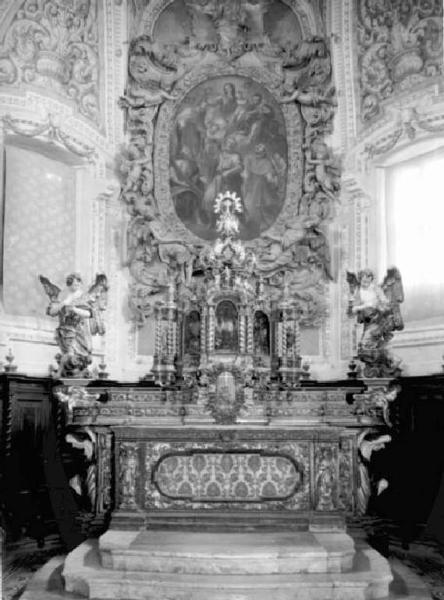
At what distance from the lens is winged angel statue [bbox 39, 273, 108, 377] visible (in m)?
8.00

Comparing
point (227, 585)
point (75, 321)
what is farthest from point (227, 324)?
point (227, 585)

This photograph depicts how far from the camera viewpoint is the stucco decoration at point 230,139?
31.7 ft

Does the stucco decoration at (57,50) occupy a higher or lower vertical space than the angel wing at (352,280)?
higher

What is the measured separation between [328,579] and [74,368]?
3.53m

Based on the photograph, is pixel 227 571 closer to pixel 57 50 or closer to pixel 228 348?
pixel 228 348

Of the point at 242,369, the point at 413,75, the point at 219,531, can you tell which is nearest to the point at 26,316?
the point at 242,369

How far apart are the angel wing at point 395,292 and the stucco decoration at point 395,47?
99.7 inches

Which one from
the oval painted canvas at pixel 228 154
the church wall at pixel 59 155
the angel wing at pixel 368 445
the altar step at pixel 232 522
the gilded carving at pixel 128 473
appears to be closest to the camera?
the altar step at pixel 232 522

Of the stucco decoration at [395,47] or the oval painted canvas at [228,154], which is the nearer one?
the stucco decoration at [395,47]

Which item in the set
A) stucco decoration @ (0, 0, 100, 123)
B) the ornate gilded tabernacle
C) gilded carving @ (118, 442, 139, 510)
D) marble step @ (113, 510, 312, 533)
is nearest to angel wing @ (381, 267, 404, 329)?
the ornate gilded tabernacle

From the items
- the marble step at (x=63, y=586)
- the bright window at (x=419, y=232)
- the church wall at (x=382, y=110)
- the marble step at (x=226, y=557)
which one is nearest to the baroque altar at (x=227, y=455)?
the marble step at (x=226, y=557)

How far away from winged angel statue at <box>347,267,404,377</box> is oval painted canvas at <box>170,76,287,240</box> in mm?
2113

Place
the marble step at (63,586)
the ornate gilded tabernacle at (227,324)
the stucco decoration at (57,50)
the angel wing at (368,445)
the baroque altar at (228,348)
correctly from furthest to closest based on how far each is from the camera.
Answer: the stucco decoration at (57,50) < the ornate gilded tabernacle at (227,324) < the angel wing at (368,445) < the baroque altar at (228,348) < the marble step at (63,586)

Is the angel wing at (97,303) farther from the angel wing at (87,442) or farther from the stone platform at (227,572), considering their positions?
the stone platform at (227,572)
